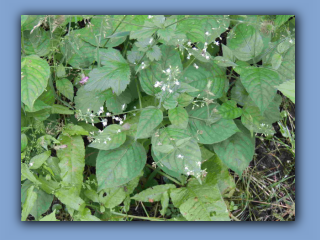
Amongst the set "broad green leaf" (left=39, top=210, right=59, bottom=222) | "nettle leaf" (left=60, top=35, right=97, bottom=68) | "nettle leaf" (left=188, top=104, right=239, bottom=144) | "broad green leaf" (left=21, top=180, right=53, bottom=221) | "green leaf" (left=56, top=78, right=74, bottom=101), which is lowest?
"broad green leaf" (left=39, top=210, right=59, bottom=222)

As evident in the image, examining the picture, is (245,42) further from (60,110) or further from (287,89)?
(60,110)

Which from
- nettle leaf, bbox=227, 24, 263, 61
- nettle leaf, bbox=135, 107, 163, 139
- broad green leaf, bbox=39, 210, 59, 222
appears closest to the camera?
nettle leaf, bbox=135, 107, 163, 139

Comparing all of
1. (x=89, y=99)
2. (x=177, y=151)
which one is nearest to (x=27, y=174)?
(x=89, y=99)

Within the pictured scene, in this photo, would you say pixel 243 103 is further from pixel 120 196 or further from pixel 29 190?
pixel 29 190

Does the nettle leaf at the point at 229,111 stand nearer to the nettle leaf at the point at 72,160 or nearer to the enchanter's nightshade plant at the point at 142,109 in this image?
the enchanter's nightshade plant at the point at 142,109

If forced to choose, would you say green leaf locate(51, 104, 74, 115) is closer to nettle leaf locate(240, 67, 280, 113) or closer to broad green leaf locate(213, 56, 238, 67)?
broad green leaf locate(213, 56, 238, 67)

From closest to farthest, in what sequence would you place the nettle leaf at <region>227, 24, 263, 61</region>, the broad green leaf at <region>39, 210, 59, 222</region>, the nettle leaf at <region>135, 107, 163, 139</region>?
the nettle leaf at <region>135, 107, 163, 139</region> < the broad green leaf at <region>39, 210, 59, 222</region> < the nettle leaf at <region>227, 24, 263, 61</region>

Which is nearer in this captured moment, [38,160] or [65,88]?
[38,160]

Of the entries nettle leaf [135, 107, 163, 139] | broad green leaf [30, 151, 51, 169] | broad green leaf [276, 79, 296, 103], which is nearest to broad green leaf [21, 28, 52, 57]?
broad green leaf [30, 151, 51, 169]
